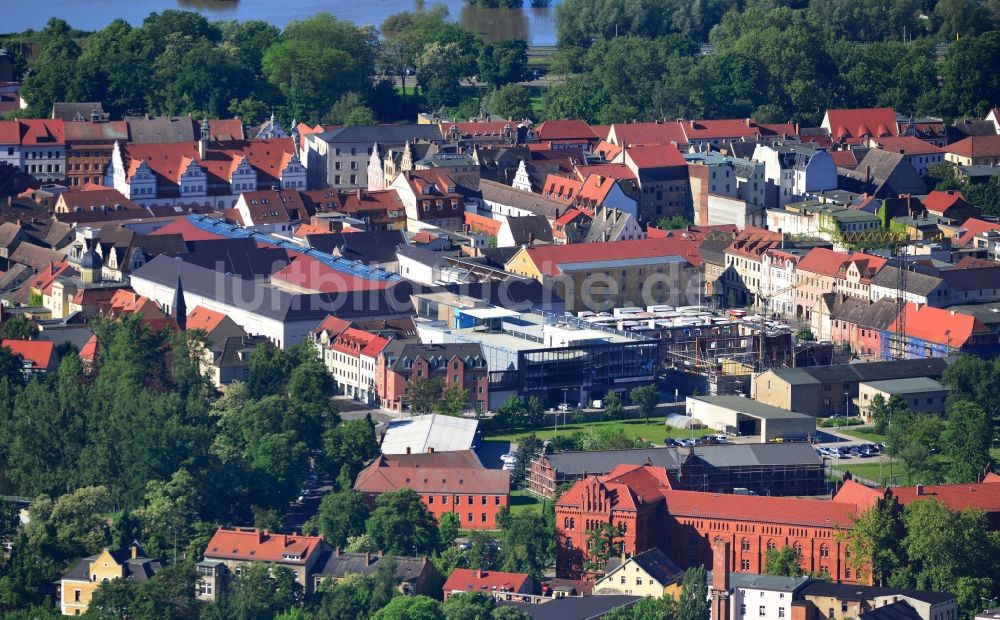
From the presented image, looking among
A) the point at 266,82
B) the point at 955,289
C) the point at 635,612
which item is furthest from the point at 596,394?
the point at 266,82

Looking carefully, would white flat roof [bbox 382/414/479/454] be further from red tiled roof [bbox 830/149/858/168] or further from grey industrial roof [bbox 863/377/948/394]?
red tiled roof [bbox 830/149/858/168]

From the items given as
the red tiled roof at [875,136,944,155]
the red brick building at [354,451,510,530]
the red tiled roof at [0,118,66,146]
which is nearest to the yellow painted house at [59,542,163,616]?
the red brick building at [354,451,510,530]

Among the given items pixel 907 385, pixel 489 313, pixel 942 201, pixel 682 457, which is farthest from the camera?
pixel 942 201

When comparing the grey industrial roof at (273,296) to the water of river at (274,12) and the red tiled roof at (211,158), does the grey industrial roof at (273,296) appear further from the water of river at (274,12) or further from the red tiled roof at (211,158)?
the water of river at (274,12)

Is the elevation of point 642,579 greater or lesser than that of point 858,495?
lesser

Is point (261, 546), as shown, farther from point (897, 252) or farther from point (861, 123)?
point (861, 123)

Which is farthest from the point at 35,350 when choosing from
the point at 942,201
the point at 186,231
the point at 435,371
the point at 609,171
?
the point at 942,201
